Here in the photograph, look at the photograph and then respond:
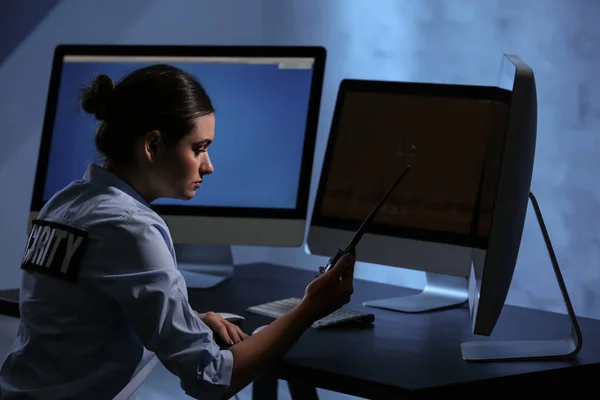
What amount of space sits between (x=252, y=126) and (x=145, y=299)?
896mm

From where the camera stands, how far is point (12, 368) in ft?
4.01

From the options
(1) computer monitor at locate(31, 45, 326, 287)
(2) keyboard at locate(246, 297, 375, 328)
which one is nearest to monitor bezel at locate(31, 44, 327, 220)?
(1) computer monitor at locate(31, 45, 326, 287)

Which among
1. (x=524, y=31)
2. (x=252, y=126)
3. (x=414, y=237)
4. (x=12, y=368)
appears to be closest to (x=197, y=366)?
(x=12, y=368)

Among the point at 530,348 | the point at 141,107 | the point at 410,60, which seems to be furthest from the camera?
the point at 410,60

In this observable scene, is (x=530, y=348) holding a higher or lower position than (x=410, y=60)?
lower

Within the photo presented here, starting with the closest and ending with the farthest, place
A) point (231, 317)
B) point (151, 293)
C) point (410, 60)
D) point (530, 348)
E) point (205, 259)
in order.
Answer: point (151, 293), point (530, 348), point (231, 317), point (205, 259), point (410, 60)

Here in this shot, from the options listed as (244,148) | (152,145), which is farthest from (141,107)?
(244,148)

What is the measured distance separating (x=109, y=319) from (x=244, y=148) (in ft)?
→ 2.77

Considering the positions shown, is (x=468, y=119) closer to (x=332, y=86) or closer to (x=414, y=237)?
(x=414, y=237)

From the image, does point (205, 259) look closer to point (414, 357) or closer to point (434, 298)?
point (434, 298)

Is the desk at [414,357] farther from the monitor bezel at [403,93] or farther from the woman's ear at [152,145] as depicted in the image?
the woman's ear at [152,145]

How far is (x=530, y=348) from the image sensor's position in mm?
1441

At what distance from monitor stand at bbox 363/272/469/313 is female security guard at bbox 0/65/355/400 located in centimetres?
51

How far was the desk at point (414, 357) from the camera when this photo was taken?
47.9 inches
